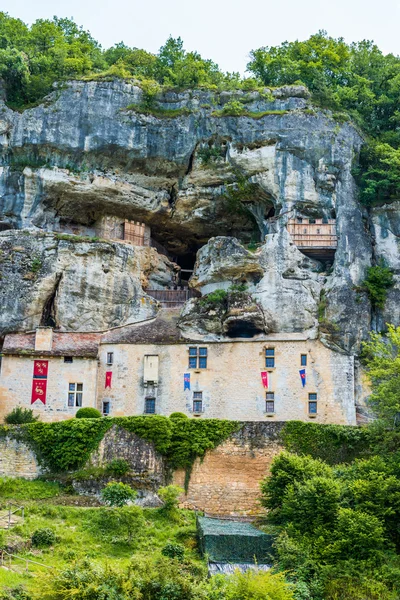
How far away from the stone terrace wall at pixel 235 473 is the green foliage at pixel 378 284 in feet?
39.4

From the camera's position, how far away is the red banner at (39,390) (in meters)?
42.0

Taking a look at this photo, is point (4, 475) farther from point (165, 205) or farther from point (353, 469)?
point (165, 205)

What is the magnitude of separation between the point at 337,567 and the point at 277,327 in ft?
61.3

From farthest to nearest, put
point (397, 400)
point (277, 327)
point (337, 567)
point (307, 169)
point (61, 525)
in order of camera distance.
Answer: point (307, 169) → point (277, 327) → point (397, 400) → point (61, 525) → point (337, 567)

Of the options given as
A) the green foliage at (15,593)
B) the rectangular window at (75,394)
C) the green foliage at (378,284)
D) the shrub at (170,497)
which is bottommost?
the green foliage at (15,593)

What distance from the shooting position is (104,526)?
32.0 m

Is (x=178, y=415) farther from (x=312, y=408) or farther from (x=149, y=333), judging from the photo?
(x=312, y=408)

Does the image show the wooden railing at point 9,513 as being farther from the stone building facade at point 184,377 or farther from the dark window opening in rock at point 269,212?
the dark window opening in rock at point 269,212

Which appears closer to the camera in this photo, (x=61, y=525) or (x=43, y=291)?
(x=61, y=525)

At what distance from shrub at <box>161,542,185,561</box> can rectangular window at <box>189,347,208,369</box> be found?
14388 millimetres

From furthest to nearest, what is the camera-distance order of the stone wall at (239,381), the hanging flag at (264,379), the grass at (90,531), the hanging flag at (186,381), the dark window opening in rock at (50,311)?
the dark window opening in rock at (50,311) < the hanging flag at (186,381) < the hanging flag at (264,379) < the stone wall at (239,381) < the grass at (90,531)

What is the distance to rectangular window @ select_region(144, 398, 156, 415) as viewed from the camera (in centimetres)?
4297

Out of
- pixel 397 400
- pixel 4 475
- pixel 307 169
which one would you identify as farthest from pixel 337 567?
pixel 307 169

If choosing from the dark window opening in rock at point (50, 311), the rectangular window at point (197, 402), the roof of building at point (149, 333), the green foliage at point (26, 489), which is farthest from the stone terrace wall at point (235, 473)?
the dark window opening in rock at point (50, 311)
